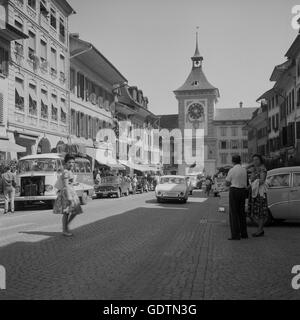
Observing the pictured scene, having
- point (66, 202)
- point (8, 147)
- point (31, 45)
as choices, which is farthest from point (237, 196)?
point (31, 45)

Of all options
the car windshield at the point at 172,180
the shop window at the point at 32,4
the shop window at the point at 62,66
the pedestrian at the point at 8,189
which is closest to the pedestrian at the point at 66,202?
the pedestrian at the point at 8,189

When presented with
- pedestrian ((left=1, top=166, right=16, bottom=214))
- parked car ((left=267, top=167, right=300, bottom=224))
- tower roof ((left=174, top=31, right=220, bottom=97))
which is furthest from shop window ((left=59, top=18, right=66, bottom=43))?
tower roof ((left=174, top=31, right=220, bottom=97))

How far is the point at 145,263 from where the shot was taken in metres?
7.58

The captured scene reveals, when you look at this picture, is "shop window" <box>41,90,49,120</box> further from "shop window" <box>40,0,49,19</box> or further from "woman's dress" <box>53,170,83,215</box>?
"woman's dress" <box>53,170,83,215</box>

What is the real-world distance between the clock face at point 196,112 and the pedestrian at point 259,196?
306 ft

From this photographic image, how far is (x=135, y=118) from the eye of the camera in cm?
6353

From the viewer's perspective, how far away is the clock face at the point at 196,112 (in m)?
104

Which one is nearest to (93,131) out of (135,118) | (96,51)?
(96,51)

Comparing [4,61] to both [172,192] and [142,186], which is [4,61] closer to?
[172,192]

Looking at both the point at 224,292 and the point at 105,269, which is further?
the point at 105,269

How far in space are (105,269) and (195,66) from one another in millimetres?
104964

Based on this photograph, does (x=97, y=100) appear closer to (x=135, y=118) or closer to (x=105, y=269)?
(x=135, y=118)

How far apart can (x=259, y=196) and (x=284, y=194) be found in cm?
220

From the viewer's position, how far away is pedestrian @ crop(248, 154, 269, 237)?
10953 mm
